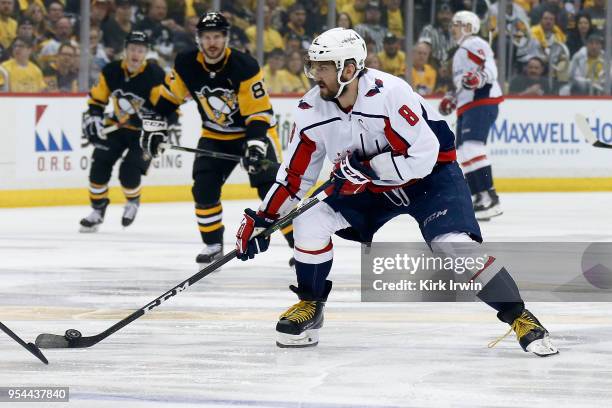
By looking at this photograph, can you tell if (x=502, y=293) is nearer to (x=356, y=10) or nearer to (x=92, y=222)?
(x=92, y=222)

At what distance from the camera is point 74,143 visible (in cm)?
1059

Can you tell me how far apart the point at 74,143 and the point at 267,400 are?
7129 millimetres

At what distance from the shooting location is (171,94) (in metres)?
7.11

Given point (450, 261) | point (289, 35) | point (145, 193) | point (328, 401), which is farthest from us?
point (289, 35)

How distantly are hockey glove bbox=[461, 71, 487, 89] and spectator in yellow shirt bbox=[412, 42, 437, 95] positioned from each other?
2.38 m

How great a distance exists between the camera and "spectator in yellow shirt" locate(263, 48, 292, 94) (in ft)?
38.5

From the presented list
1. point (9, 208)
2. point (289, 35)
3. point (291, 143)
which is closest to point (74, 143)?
point (9, 208)

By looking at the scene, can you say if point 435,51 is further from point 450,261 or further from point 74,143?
point 450,261

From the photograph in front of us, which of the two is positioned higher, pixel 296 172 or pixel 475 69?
pixel 296 172

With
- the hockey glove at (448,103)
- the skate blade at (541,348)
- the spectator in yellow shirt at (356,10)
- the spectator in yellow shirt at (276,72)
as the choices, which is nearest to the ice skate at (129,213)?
the hockey glove at (448,103)

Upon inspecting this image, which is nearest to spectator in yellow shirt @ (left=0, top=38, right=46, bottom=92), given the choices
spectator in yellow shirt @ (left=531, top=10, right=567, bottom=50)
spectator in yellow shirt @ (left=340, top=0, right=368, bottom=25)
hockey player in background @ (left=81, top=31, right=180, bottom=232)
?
hockey player in background @ (left=81, top=31, right=180, bottom=232)

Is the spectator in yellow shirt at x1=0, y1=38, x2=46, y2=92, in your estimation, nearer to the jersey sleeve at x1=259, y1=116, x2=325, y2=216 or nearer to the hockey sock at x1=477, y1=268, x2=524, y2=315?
the jersey sleeve at x1=259, y1=116, x2=325, y2=216

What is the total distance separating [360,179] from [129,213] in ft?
16.2

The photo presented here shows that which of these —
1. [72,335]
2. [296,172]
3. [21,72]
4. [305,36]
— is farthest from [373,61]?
[72,335]
